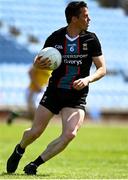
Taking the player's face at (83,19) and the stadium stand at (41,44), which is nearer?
the player's face at (83,19)

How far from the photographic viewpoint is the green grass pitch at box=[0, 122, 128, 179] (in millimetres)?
8531

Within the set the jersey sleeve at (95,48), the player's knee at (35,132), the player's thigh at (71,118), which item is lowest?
the player's knee at (35,132)

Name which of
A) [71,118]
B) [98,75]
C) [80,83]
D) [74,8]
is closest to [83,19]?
[74,8]

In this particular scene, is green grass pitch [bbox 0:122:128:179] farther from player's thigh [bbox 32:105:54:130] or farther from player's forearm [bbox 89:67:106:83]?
player's forearm [bbox 89:67:106:83]

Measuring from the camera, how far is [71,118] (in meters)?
8.06

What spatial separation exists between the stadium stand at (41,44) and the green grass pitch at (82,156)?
5.56 metres

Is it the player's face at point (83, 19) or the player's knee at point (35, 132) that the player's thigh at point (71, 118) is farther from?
the player's face at point (83, 19)

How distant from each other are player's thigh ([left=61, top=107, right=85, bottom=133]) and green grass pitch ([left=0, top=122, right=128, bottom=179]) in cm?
58

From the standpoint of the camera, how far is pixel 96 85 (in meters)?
27.7

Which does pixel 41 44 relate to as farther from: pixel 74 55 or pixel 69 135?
pixel 69 135

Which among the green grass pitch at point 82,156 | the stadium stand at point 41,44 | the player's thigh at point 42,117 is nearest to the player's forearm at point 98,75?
the player's thigh at point 42,117

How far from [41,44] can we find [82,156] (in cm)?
1610

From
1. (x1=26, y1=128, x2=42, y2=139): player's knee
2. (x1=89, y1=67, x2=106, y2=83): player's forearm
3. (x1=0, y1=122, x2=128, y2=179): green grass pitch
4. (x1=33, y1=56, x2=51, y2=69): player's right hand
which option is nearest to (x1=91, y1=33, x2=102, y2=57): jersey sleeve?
(x1=89, y1=67, x2=106, y2=83): player's forearm

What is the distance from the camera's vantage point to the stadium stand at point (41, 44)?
86.9 feet
